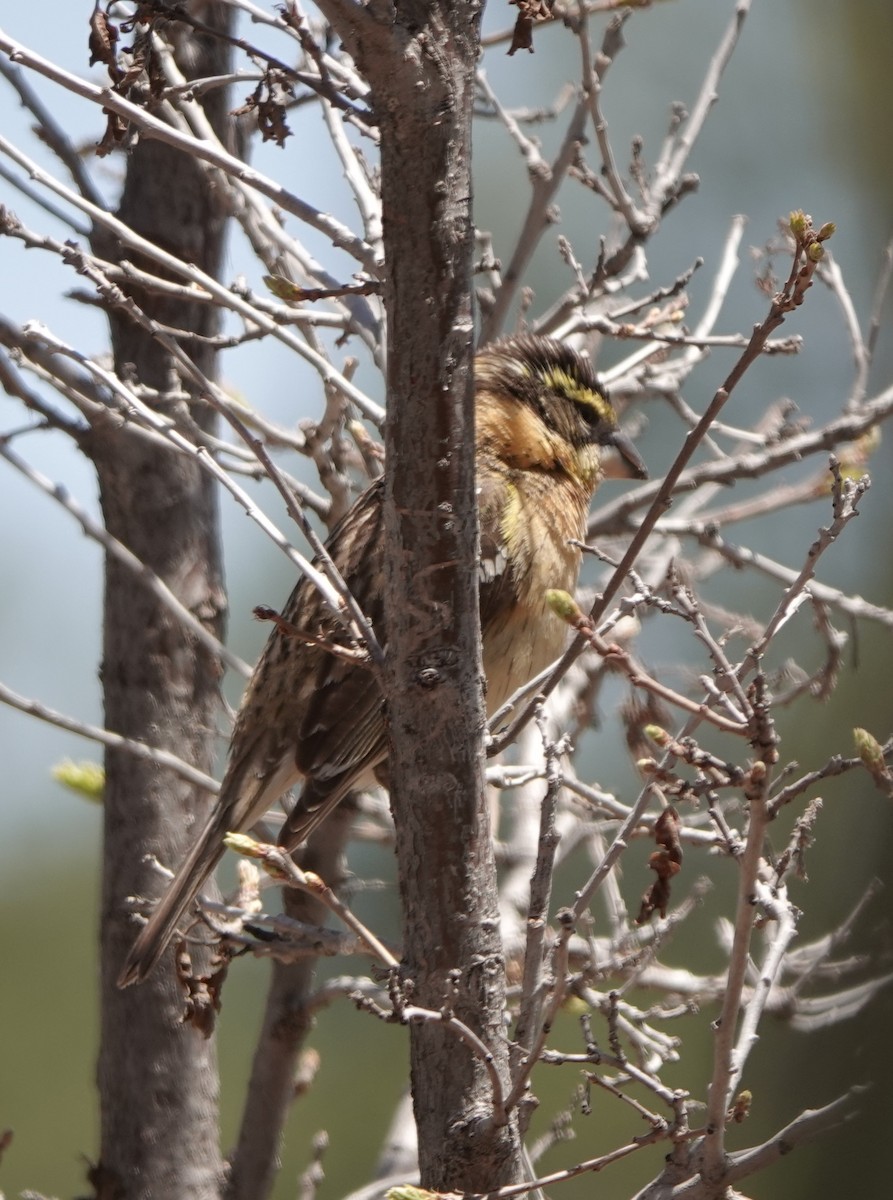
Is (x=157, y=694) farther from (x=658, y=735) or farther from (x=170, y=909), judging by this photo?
(x=658, y=735)

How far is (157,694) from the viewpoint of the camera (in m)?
3.75

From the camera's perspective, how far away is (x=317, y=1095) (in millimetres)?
7344

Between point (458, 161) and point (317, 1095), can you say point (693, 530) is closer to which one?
point (458, 161)

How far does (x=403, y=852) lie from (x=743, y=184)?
1160 cm

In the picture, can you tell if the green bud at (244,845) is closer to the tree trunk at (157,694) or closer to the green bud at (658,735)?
the green bud at (658,735)

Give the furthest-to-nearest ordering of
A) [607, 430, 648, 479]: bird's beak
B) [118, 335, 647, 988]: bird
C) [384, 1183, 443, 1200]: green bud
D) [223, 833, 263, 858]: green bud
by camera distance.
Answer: [607, 430, 648, 479]: bird's beak → [118, 335, 647, 988]: bird → [223, 833, 263, 858]: green bud → [384, 1183, 443, 1200]: green bud

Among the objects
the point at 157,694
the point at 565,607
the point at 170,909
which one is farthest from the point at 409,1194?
the point at 157,694

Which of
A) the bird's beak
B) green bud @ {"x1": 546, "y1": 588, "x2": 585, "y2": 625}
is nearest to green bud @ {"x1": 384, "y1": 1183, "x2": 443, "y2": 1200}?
green bud @ {"x1": 546, "y1": 588, "x2": 585, "y2": 625}

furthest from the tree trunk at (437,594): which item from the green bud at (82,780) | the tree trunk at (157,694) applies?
the green bud at (82,780)

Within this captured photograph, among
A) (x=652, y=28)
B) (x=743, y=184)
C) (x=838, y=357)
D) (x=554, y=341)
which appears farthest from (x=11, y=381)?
(x=652, y=28)

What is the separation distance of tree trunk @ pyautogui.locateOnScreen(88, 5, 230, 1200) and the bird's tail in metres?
0.18

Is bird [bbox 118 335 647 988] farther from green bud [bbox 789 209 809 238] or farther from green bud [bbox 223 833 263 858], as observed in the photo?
green bud [bbox 789 209 809 238]

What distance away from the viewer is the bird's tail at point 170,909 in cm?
337

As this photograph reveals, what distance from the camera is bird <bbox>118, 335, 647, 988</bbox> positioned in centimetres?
357
